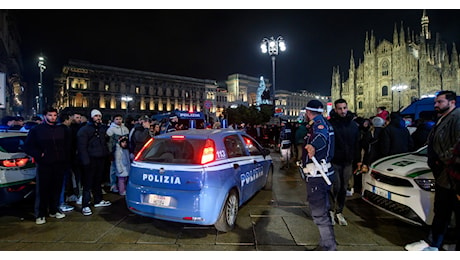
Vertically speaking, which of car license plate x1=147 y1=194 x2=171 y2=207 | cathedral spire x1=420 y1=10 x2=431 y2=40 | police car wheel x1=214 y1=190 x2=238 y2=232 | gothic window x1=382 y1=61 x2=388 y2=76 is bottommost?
police car wheel x1=214 y1=190 x2=238 y2=232

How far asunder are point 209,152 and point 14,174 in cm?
364

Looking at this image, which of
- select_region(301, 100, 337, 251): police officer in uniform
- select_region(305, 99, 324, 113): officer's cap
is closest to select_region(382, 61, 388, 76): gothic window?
select_region(305, 99, 324, 113): officer's cap

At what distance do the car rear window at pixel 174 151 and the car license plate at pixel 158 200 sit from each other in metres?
0.55

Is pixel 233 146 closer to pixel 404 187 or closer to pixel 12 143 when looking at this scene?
pixel 404 187

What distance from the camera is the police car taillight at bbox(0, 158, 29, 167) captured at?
4480mm

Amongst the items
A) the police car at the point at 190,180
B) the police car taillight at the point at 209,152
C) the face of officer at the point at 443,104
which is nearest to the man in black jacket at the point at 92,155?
the police car at the point at 190,180

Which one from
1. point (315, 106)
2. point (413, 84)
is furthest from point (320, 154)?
point (413, 84)

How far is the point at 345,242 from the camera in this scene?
3.68 meters

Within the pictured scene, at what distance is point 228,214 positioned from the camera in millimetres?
4090

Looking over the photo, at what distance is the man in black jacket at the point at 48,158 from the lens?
4.47 m

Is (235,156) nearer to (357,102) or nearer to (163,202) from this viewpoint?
(163,202)

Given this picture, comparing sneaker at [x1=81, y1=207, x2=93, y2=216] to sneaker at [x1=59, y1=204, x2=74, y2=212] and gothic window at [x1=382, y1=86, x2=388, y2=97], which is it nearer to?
sneaker at [x1=59, y1=204, x2=74, y2=212]

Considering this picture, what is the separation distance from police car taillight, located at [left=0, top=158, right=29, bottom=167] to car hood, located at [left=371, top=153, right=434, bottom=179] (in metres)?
6.54
